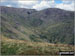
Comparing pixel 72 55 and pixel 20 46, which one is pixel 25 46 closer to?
pixel 20 46

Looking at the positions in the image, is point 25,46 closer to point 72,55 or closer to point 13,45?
point 13,45

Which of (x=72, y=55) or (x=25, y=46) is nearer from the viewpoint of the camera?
(x=72, y=55)

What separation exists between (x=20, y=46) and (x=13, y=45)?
325 centimetres

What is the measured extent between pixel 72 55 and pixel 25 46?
4929cm

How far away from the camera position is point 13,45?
70500 millimetres

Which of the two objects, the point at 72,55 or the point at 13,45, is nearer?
the point at 72,55

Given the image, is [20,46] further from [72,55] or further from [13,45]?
[72,55]

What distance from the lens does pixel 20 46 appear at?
226 ft

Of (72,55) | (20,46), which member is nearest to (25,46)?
(20,46)

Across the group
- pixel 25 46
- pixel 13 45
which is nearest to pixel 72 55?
pixel 25 46

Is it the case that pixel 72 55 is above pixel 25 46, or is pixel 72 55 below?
above

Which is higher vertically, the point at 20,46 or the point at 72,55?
the point at 72,55

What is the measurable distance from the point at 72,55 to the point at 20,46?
169 feet

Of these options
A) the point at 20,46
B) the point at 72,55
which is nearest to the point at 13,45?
the point at 20,46
